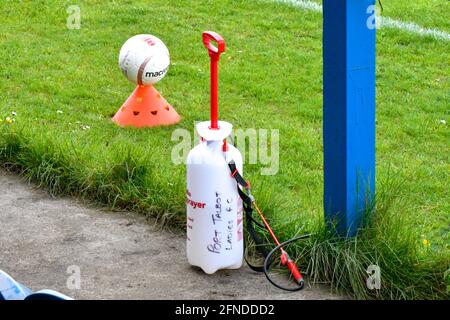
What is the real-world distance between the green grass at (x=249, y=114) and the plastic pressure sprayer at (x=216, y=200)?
289 mm

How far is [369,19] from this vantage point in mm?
4566

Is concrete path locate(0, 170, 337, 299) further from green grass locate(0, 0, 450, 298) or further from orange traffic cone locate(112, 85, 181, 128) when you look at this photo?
orange traffic cone locate(112, 85, 181, 128)

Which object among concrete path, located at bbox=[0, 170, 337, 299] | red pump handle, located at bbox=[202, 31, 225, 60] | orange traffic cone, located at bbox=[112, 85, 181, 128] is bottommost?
concrete path, located at bbox=[0, 170, 337, 299]

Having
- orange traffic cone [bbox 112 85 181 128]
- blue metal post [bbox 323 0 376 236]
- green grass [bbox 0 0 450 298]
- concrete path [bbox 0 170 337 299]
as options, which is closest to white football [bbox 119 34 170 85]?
orange traffic cone [bbox 112 85 181 128]

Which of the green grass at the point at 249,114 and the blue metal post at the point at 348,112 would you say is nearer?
the blue metal post at the point at 348,112

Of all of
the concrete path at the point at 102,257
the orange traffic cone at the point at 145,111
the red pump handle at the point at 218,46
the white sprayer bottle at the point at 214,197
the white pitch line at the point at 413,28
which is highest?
the white pitch line at the point at 413,28

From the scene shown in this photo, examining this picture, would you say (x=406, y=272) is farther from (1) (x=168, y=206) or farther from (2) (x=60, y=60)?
(2) (x=60, y=60)

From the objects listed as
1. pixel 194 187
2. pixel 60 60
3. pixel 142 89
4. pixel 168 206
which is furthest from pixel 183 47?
pixel 194 187

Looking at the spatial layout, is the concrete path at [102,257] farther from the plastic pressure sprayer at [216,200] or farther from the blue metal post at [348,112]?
the blue metal post at [348,112]

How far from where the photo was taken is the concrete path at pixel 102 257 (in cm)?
459

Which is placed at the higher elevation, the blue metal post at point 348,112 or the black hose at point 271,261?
the blue metal post at point 348,112

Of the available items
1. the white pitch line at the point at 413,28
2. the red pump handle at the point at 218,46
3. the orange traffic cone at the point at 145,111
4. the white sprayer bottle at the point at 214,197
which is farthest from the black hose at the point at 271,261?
the white pitch line at the point at 413,28

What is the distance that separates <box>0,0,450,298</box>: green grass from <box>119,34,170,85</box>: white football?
372 mm

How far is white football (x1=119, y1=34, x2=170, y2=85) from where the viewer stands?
23.4 feet
